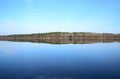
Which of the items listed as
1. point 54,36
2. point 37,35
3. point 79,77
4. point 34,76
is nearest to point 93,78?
point 79,77

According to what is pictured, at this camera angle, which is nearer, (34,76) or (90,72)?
(34,76)

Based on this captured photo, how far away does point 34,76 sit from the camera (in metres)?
17.4

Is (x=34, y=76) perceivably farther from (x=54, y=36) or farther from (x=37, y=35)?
(x=37, y=35)

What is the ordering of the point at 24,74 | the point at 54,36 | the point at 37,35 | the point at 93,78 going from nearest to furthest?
1. the point at 93,78
2. the point at 24,74
3. the point at 54,36
4. the point at 37,35

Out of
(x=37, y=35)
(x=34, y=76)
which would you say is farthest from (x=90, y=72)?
(x=37, y=35)

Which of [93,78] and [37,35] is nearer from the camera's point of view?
[93,78]

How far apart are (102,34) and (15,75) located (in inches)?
6756

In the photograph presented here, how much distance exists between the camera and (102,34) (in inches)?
7259

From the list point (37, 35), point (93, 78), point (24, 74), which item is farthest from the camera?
point (37, 35)

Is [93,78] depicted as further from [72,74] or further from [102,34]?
[102,34]

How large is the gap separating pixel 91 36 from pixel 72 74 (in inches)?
6569

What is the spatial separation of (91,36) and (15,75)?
16818 centimetres

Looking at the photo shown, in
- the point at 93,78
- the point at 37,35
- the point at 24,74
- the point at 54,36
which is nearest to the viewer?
the point at 93,78

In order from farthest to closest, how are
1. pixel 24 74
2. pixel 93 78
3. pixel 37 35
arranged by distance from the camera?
pixel 37 35 < pixel 24 74 < pixel 93 78
